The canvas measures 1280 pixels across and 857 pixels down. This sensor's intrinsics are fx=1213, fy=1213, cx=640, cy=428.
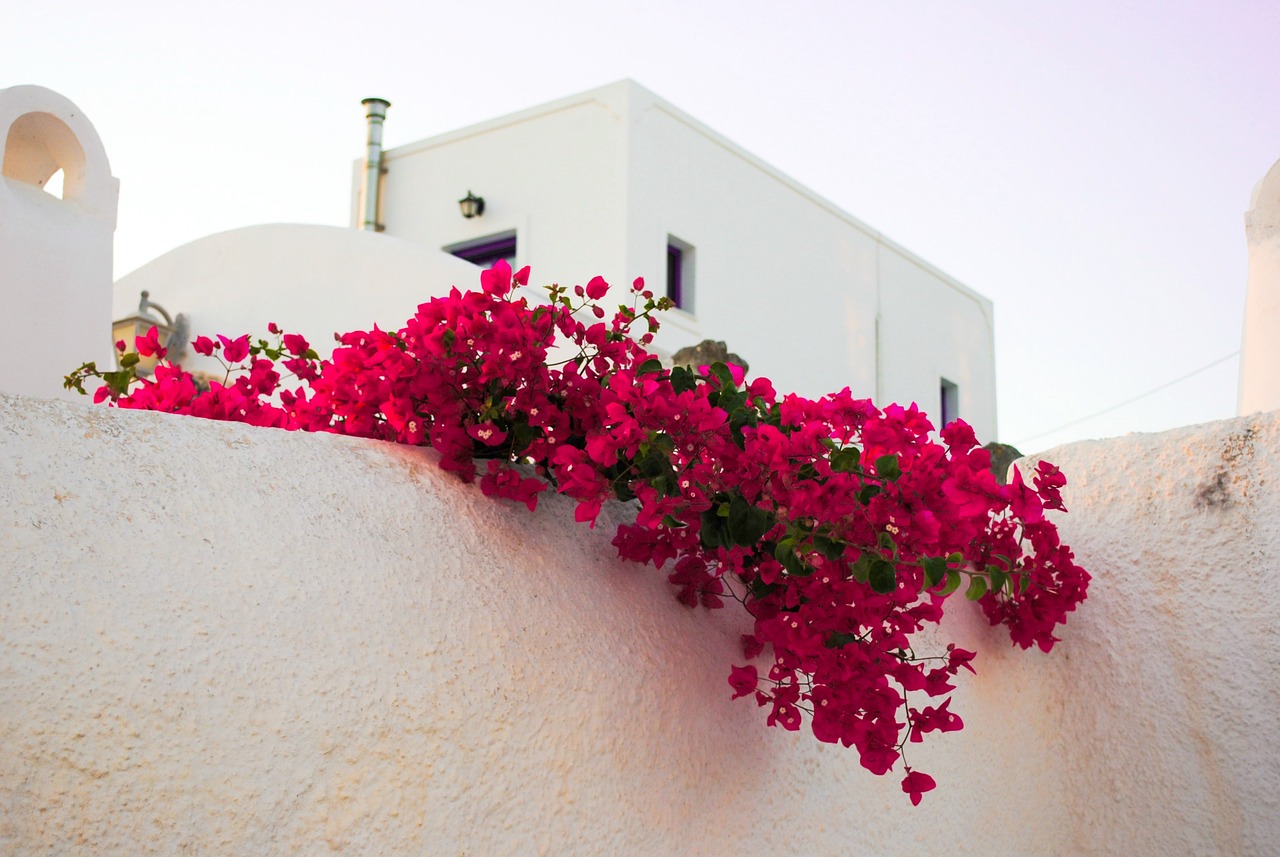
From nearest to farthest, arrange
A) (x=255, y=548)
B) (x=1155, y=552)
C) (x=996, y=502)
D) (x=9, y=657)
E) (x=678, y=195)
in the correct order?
(x=9, y=657), (x=255, y=548), (x=996, y=502), (x=1155, y=552), (x=678, y=195)

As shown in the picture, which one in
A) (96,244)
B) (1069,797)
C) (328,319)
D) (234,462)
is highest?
(328,319)

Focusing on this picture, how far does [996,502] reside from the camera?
6.09 ft

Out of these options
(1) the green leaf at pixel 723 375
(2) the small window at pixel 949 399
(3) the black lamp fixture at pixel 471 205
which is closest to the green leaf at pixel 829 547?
(1) the green leaf at pixel 723 375

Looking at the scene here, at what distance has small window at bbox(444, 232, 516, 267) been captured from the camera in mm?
10727

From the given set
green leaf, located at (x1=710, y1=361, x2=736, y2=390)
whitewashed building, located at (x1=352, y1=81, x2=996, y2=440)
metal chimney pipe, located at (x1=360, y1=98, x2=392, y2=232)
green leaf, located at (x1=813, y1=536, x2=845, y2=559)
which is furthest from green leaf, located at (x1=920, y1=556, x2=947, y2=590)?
metal chimney pipe, located at (x1=360, y1=98, x2=392, y2=232)

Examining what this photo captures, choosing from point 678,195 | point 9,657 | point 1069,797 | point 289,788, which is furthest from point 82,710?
point 678,195

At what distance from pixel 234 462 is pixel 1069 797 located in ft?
6.23

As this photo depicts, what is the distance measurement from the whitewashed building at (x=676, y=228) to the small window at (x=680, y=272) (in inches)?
0.5

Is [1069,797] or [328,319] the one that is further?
[328,319]

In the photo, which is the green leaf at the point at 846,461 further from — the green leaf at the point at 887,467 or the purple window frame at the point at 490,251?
the purple window frame at the point at 490,251

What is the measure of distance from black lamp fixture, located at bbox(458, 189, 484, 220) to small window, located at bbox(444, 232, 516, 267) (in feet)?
0.79

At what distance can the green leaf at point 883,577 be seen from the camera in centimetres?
164

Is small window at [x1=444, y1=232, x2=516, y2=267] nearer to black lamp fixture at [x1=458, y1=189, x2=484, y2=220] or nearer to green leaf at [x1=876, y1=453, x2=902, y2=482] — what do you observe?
black lamp fixture at [x1=458, y1=189, x2=484, y2=220]

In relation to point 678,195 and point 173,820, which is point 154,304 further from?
point 173,820
